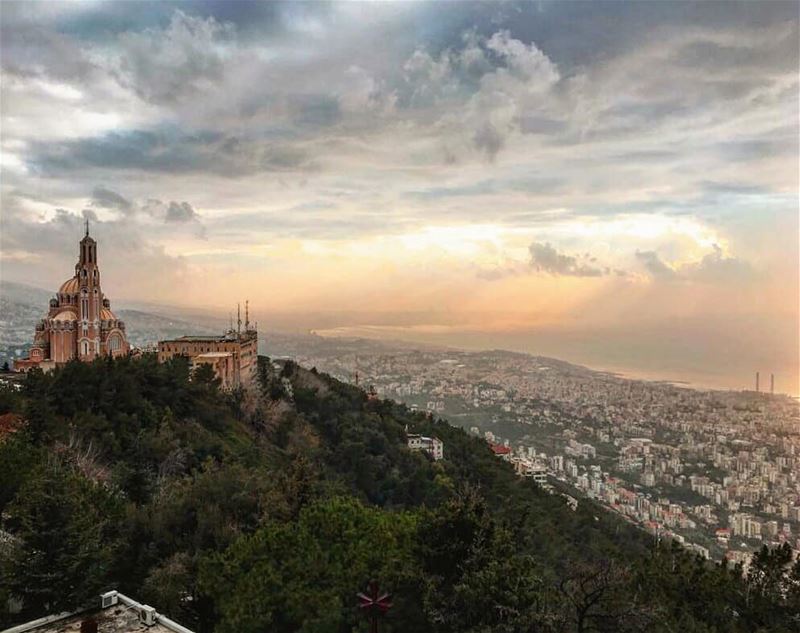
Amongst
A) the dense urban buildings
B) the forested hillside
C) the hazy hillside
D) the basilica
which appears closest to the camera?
the forested hillside

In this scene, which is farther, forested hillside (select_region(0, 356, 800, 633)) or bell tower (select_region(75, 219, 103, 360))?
bell tower (select_region(75, 219, 103, 360))

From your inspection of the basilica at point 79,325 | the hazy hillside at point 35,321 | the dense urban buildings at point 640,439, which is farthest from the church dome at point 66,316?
the dense urban buildings at point 640,439

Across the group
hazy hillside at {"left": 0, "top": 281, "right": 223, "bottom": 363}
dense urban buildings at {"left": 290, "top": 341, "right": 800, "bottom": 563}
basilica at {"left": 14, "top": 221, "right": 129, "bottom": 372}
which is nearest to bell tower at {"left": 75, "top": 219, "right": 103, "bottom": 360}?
basilica at {"left": 14, "top": 221, "right": 129, "bottom": 372}

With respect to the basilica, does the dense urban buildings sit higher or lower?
lower

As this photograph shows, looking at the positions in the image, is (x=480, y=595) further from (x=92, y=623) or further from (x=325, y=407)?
(x=325, y=407)

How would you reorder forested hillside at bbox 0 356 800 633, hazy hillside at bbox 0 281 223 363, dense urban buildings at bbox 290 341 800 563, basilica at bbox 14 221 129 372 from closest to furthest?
forested hillside at bbox 0 356 800 633, basilica at bbox 14 221 129 372, dense urban buildings at bbox 290 341 800 563, hazy hillside at bbox 0 281 223 363

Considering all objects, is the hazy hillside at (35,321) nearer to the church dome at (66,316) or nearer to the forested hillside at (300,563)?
the church dome at (66,316)

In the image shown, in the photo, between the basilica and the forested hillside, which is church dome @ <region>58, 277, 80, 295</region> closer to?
the basilica

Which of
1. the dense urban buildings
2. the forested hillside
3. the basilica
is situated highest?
the basilica

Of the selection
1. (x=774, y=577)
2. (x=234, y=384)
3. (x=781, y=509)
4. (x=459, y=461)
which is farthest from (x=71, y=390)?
(x=781, y=509)

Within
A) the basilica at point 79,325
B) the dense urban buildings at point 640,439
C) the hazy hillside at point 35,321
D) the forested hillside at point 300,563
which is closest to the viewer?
the forested hillside at point 300,563
